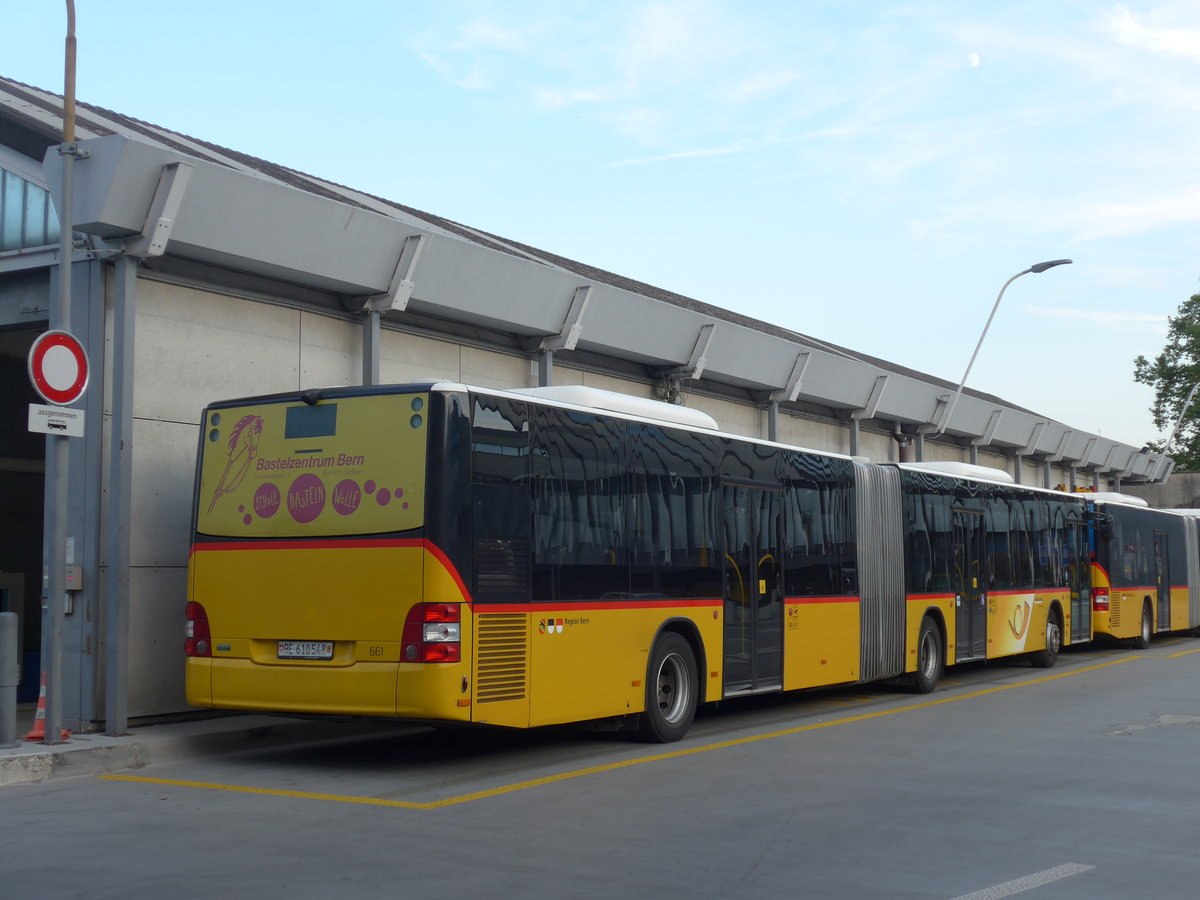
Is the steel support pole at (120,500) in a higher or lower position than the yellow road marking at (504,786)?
higher

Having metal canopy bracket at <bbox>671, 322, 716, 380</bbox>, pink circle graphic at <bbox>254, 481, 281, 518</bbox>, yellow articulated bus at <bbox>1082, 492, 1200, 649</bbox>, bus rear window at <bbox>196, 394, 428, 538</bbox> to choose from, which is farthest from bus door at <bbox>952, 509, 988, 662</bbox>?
pink circle graphic at <bbox>254, 481, 281, 518</bbox>

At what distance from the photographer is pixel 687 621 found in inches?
536

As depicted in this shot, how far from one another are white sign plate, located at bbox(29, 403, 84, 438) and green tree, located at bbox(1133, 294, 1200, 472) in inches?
2823

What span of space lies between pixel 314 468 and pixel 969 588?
12.5 m

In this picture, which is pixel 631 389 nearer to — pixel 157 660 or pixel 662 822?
pixel 157 660

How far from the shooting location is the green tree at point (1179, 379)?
74.9m

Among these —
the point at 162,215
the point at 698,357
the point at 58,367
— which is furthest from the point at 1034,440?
the point at 58,367

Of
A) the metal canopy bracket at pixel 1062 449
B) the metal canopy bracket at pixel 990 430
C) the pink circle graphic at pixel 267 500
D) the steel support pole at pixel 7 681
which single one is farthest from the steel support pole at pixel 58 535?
the metal canopy bracket at pixel 1062 449

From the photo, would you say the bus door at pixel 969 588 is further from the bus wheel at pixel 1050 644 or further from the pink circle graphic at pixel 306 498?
the pink circle graphic at pixel 306 498

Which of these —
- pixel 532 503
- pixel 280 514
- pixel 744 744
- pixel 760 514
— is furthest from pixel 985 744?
pixel 280 514

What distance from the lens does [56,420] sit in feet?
38.3

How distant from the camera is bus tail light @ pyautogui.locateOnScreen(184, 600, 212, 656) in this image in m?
11.8

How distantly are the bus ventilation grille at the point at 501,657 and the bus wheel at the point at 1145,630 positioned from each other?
2183 centimetres

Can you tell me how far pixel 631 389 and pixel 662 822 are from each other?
13.6 metres
